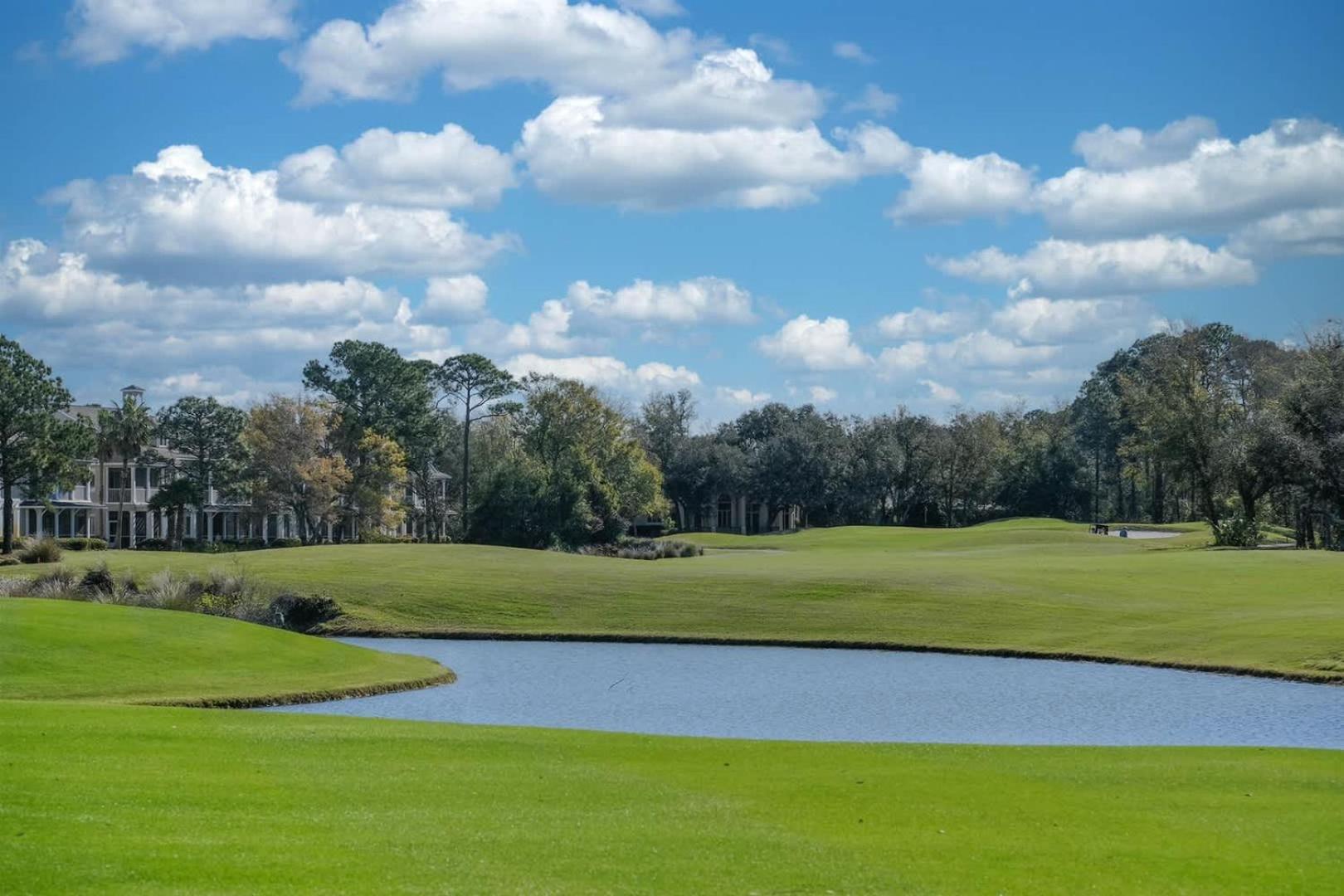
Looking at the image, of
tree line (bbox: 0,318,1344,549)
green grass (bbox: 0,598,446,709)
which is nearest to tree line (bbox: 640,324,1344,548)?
tree line (bbox: 0,318,1344,549)

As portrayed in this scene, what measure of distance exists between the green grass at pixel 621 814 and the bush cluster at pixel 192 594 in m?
22.1

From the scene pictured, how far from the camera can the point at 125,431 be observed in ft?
305

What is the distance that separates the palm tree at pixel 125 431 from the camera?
9256 cm

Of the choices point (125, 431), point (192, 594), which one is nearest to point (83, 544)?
point (125, 431)

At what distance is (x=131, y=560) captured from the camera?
176 ft

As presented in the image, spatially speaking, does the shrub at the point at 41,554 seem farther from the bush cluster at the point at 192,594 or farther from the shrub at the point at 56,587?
the shrub at the point at 56,587

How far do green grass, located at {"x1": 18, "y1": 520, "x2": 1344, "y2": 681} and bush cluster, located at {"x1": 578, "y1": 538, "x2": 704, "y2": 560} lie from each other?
15798mm

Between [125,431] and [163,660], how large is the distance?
7017 centimetres

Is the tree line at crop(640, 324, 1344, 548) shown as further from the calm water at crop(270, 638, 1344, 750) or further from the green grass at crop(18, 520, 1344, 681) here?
the calm water at crop(270, 638, 1344, 750)

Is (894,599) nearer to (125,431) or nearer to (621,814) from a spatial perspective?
(621,814)

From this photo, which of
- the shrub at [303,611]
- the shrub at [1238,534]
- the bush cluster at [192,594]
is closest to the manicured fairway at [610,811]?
the bush cluster at [192,594]

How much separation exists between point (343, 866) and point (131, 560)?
1860 inches

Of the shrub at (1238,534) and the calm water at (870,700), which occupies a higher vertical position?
the shrub at (1238,534)

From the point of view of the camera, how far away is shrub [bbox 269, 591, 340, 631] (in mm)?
43344
